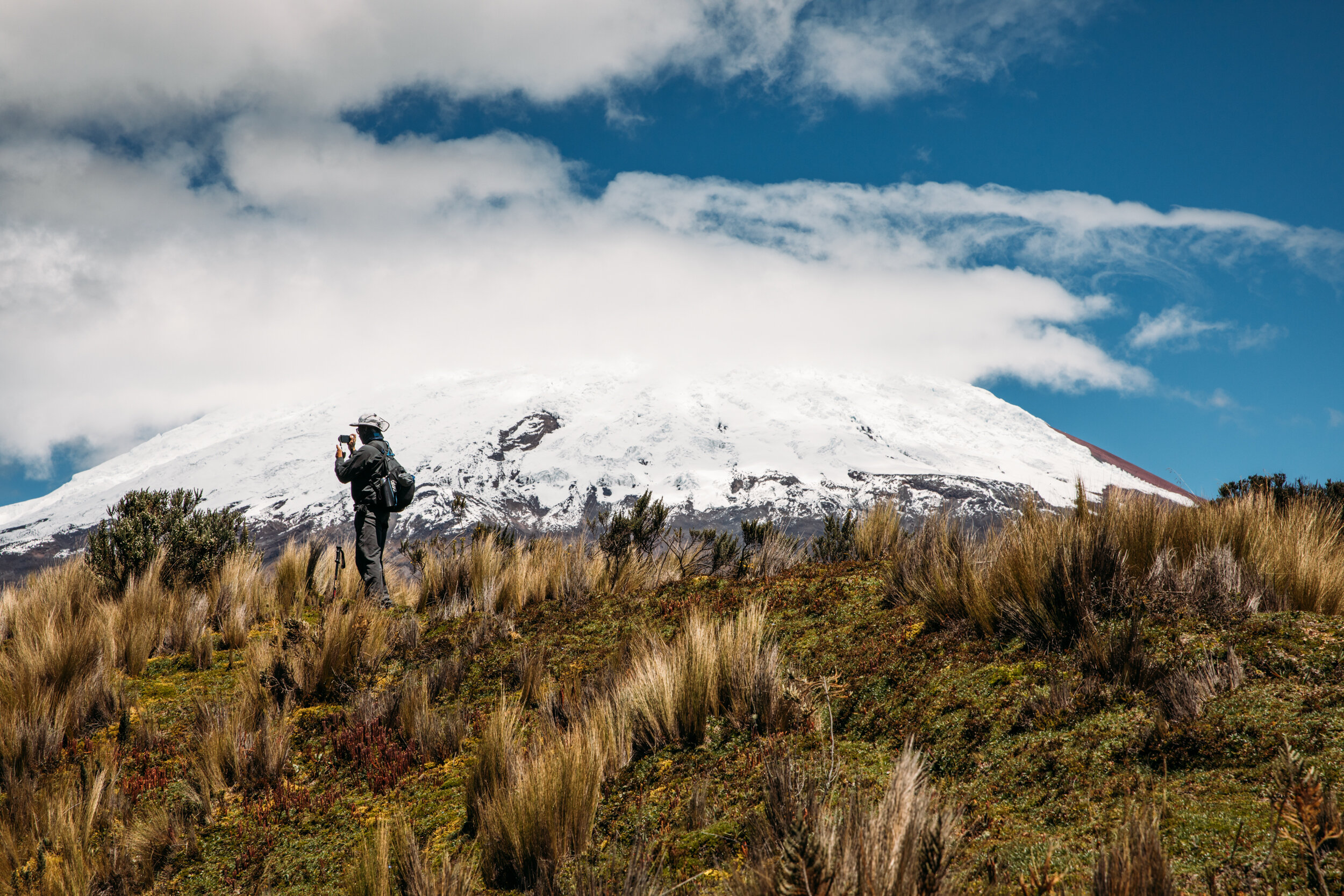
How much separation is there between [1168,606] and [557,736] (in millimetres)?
3646

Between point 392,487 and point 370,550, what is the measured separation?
0.89 meters

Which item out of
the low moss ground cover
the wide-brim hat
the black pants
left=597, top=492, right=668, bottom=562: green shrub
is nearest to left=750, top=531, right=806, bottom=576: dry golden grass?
left=597, top=492, right=668, bottom=562: green shrub

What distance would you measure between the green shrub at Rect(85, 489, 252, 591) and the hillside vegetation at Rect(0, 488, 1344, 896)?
1.38m

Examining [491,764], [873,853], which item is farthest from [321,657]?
[873,853]

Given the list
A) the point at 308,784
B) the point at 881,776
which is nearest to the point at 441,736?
the point at 308,784

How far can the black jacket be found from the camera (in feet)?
30.6

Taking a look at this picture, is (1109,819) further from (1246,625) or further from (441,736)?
(441,736)

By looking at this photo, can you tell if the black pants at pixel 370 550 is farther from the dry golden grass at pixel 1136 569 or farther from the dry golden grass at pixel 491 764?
the dry golden grass at pixel 1136 569

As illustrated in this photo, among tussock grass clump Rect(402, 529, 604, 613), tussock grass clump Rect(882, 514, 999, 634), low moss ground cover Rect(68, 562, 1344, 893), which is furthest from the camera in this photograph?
tussock grass clump Rect(402, 529, 604, 613)

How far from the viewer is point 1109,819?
2619 millimetres

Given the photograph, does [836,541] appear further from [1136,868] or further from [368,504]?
[1136,868]

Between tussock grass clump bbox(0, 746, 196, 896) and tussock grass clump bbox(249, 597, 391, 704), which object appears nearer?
tussock grass clump bbox(0, 746, 196, 896)

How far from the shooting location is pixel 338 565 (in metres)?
10.1

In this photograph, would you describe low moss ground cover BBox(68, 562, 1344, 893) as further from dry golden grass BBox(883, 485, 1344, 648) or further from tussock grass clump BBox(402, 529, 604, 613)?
tussock grass clump BBox(402, 529, 604, 613)
